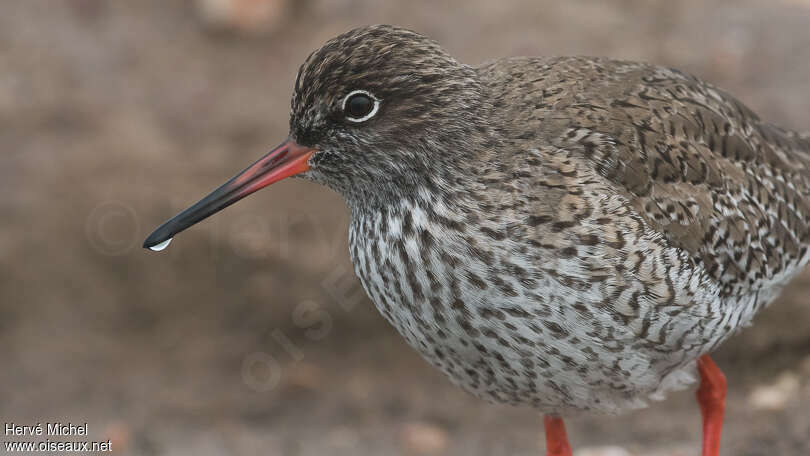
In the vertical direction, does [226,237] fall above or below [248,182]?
above

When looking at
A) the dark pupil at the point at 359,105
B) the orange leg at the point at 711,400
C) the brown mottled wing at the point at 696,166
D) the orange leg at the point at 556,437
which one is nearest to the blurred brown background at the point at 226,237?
the orange leg at the point at 711,400

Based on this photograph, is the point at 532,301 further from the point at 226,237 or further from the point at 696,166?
the point at 226,237

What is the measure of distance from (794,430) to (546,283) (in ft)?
10.3

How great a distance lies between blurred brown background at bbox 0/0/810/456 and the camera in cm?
761

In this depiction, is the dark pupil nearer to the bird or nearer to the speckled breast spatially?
the bird

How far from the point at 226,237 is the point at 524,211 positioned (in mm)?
3984

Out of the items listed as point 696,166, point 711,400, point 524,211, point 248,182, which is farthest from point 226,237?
point 696,166

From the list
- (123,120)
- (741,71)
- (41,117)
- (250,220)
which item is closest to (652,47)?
(741,71)

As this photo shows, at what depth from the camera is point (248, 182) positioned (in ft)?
14.7

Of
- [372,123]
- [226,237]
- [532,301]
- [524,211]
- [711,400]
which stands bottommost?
[711,400]

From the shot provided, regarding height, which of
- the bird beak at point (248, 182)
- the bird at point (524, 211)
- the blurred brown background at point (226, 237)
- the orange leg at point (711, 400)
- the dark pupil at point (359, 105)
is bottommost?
the orange leg at point (711, 400)

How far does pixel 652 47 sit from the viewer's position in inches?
315

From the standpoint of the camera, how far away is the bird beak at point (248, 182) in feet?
14.6

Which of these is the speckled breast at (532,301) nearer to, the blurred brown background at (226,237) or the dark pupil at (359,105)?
the dark pupil at (359,105)
